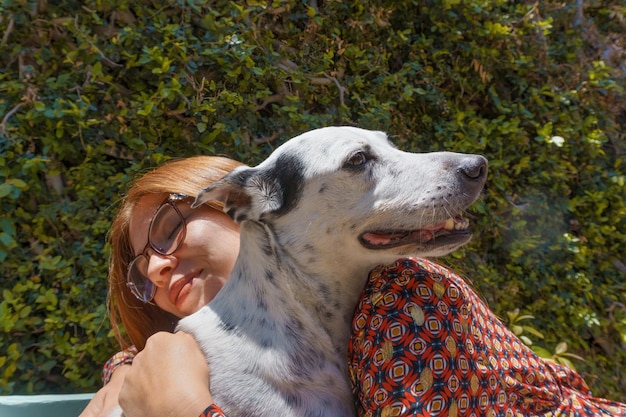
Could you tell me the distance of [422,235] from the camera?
1.43 m

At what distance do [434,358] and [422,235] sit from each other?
0.34 metres

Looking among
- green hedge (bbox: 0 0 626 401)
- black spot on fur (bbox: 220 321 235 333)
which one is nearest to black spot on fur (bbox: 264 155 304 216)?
black spot on fur (bbox: 220 321 235 333)

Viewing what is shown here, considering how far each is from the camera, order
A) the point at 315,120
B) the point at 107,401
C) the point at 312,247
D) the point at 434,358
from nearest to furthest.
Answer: the point at 434,358 < the point at 312,247 < the point at 107,401 < the point at 315,120

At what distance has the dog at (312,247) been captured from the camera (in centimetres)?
140

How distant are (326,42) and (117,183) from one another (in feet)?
5.32

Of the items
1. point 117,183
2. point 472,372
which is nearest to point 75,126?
point 117,183

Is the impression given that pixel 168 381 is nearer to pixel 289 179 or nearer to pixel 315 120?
pixel 289 179

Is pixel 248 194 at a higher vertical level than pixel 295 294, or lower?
higher

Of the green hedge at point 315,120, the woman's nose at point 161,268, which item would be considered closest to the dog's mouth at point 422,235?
the woman's nose at point 161,268

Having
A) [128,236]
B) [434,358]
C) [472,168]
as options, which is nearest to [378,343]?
[434,358]

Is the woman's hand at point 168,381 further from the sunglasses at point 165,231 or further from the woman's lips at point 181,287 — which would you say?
the sunglasses at point 165,231

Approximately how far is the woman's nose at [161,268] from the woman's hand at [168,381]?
14.1 inches

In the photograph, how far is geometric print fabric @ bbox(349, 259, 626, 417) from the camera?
1219 mm

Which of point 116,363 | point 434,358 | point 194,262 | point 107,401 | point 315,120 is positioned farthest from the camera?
point 315,120
